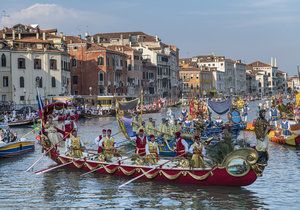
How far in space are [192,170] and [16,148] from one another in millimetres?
9986

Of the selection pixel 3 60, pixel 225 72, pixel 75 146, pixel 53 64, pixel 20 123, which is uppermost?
pixel 225 72

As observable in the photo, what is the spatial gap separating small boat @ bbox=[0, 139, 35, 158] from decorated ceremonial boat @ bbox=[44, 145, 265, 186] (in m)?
4.64

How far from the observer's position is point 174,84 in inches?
3570

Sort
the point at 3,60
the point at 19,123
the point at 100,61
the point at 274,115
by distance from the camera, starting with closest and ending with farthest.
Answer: the point at 274,115 → the point at 19,123 → the point at 3,60 → the point at 100,61

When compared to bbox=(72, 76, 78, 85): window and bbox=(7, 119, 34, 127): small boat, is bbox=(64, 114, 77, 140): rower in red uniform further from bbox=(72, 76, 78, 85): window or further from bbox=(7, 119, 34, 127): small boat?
bbox=(72, 76, 78, 85): window

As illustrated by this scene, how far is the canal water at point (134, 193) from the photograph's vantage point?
13.4 meters

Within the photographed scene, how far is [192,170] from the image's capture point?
14.8 metres

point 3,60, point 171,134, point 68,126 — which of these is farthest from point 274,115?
point 3,60

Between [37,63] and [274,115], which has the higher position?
[37,63]

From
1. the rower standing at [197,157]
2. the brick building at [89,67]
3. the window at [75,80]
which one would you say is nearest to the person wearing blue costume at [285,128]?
the rower standing at [197,157]

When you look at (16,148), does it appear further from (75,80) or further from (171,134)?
(75,80)

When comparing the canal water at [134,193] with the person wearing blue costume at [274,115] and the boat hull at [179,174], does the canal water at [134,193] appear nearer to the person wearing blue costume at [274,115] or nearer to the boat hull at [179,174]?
the boat hull at [179,174]

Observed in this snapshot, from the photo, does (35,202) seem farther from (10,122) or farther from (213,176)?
(10,122)

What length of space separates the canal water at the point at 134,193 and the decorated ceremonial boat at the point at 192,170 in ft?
0.65
